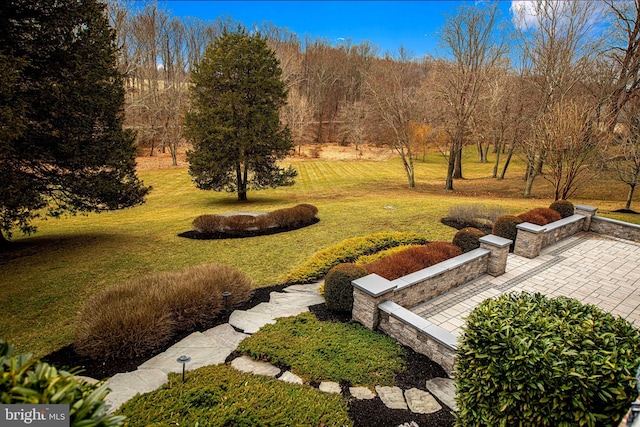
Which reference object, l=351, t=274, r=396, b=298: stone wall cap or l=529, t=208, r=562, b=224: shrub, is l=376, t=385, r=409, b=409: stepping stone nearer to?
l=351, t=274, r=396, b=298: stone wall cap

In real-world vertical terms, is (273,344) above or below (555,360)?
below

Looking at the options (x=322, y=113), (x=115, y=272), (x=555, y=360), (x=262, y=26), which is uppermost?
(x=262, y=26)

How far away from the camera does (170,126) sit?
1296 inches

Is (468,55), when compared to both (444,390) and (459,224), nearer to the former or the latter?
(459,224)

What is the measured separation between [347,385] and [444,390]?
48.7 inches

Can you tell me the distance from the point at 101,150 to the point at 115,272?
3597mm

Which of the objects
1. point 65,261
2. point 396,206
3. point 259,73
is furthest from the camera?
point 259,73

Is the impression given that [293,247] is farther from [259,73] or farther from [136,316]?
[259,73]

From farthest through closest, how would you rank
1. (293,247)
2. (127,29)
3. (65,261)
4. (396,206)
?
(127,29)
(396,206)
(293,247)
(65,261)

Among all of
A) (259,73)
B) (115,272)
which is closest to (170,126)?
(259,73)

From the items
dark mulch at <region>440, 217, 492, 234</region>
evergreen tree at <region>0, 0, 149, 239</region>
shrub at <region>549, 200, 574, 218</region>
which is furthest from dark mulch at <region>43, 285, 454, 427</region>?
shrub at <region>549, 200, 574, 218</region>

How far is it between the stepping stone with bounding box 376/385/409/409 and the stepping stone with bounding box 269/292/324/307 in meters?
2.52

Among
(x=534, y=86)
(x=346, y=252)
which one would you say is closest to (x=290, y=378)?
(x=346, y=252)

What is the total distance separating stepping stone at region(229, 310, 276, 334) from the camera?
5.43 metres
